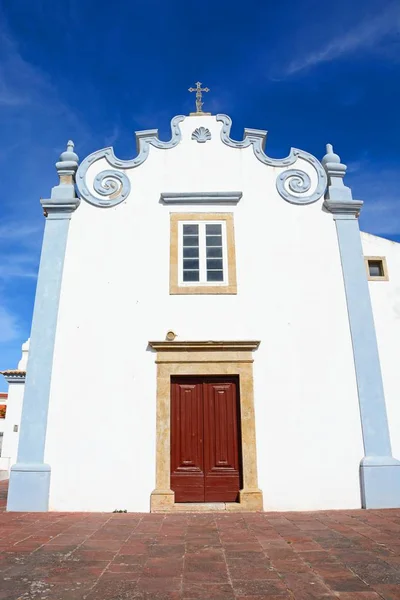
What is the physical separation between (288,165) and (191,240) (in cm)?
231

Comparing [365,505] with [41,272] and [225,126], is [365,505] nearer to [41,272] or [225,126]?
[41,272]

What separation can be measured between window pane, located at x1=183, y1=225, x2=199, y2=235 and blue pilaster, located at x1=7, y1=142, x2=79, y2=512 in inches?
77.4

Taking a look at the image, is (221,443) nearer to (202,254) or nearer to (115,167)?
(202,254)

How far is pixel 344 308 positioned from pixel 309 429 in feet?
6.61

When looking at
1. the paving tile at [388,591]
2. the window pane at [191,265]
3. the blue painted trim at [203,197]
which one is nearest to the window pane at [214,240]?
the window pane at [191,265]

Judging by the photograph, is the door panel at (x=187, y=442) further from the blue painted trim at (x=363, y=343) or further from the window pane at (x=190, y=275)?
the blue painted trim at (x=363, y=343)

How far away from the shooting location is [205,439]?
6.67 meters

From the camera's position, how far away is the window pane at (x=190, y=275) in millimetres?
7223

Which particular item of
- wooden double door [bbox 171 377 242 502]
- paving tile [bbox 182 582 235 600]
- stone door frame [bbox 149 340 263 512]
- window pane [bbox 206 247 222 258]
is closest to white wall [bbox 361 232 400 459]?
stone door frame [bbox 149 340 263 512]

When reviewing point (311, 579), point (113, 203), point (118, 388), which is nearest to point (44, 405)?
point (118, 388)

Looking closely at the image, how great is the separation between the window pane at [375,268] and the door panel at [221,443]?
10.7 ft

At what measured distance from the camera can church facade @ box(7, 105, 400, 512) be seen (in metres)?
6.40

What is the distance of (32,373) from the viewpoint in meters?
6.74

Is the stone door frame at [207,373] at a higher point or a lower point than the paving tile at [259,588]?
higher
